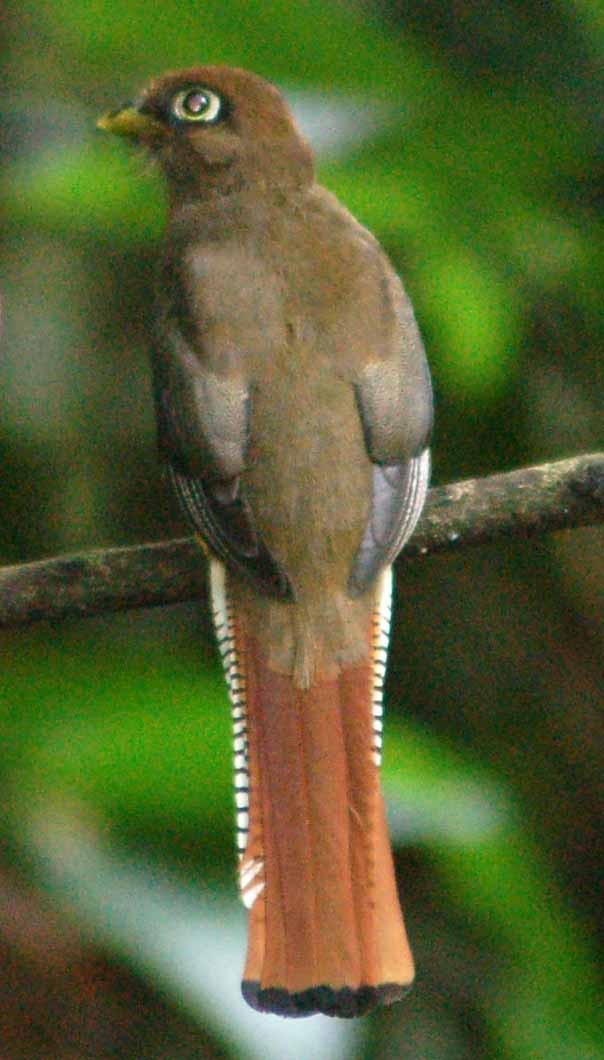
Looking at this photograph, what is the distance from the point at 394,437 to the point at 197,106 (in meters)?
1.03

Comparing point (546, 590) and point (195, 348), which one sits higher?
point (195, 348)

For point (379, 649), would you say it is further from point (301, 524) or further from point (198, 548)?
point (198, 548)

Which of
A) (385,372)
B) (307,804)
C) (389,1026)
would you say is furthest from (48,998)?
(385,372)

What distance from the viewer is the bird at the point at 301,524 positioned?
3.48 m

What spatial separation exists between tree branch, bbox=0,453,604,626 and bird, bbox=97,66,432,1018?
0.19ft

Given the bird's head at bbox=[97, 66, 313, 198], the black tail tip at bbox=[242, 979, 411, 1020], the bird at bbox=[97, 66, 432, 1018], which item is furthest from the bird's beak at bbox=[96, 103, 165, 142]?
the black tail tip at bbox=[242, 979, 411, 1020]

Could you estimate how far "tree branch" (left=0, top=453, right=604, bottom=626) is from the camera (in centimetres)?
361

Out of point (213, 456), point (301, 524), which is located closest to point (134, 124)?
point (213, 456)

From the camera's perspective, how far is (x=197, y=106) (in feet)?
14.6

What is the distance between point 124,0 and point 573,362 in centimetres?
143

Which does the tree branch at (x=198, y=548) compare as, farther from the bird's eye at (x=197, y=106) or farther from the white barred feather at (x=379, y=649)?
the bird's eye at (x=197, y=106)

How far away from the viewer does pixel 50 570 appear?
3.62m

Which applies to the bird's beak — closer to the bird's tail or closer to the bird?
the bird

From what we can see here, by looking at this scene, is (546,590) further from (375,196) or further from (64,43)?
(64,43)
